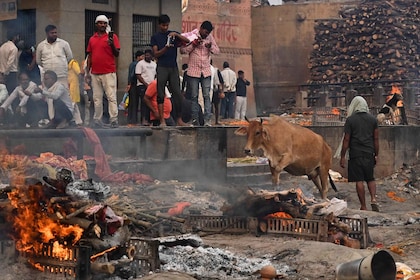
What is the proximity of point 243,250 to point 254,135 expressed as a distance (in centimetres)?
→ 534

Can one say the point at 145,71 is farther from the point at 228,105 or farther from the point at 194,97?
the point at 228,105

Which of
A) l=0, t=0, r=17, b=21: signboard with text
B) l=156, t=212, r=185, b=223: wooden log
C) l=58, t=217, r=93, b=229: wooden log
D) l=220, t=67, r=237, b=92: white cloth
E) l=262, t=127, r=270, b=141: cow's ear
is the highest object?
l=0, t=0, r=17, b=21: signboard with text

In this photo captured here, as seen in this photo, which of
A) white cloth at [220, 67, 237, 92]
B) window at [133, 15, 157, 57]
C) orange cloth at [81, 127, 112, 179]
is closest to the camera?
orange cloth at [81, 127, 112, 179]

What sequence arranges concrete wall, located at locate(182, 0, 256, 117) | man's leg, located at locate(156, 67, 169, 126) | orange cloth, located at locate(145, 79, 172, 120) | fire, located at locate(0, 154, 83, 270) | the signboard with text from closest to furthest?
1. fire, located at locate(0, 154, 83, 270)
2. the signboard with text
3. man's leg, located at locate(156, 67, 169, 126)
4. orange cloth, located at locate(145, 79, 172, 120)
5. concrete wall, located at locate(182, 0, 256, 117)

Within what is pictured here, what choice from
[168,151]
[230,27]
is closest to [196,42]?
[168,151]

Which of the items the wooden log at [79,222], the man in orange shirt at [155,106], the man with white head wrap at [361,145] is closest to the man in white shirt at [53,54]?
the man in orange shirt at [155,106]

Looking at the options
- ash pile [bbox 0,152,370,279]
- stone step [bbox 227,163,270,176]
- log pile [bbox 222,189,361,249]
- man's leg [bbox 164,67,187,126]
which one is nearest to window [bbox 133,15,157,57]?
stone step [bbox 227,163,270,176]

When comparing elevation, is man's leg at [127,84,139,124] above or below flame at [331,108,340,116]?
above

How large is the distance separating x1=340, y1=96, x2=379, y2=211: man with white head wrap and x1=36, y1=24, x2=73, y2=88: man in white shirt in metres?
5.09

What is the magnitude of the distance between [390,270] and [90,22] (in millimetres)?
15692

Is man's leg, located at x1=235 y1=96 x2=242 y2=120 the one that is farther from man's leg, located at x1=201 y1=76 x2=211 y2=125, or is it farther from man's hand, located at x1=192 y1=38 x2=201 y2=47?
man's hand, located at x1=192 y1=38 x2=201 y2=47

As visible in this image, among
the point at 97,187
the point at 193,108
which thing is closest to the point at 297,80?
the point at 193,108

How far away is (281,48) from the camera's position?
3900 cm

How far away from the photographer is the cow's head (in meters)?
15.8
